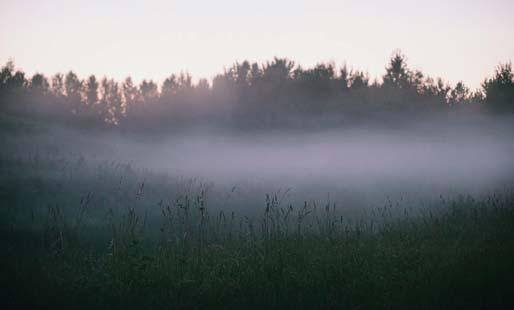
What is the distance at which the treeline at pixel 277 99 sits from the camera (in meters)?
27.6

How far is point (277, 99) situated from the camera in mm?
31391

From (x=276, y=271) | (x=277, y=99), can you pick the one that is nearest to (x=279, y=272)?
(x=276, y=271)

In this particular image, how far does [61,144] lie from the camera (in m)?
21.9

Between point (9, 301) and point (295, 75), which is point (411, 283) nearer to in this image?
point (9, 301)

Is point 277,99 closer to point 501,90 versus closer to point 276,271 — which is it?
point 501,90

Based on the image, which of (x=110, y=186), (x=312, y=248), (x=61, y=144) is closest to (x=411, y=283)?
(x=312, y=248)

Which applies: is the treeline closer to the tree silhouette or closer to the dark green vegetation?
the tree silhouette

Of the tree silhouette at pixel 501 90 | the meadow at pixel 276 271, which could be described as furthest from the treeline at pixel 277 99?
the meadow at pixel 276 271

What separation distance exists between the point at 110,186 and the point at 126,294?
8620 millimetres

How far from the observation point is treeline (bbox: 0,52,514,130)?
2758cm

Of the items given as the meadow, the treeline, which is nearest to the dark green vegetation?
the meadow

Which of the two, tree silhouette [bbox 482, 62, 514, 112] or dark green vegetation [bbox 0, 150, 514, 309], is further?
tree silhouette [bbox 482, 62, 514, 112]

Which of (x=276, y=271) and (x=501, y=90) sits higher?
(x=501, y=90)

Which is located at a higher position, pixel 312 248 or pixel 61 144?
pixel 61 144
